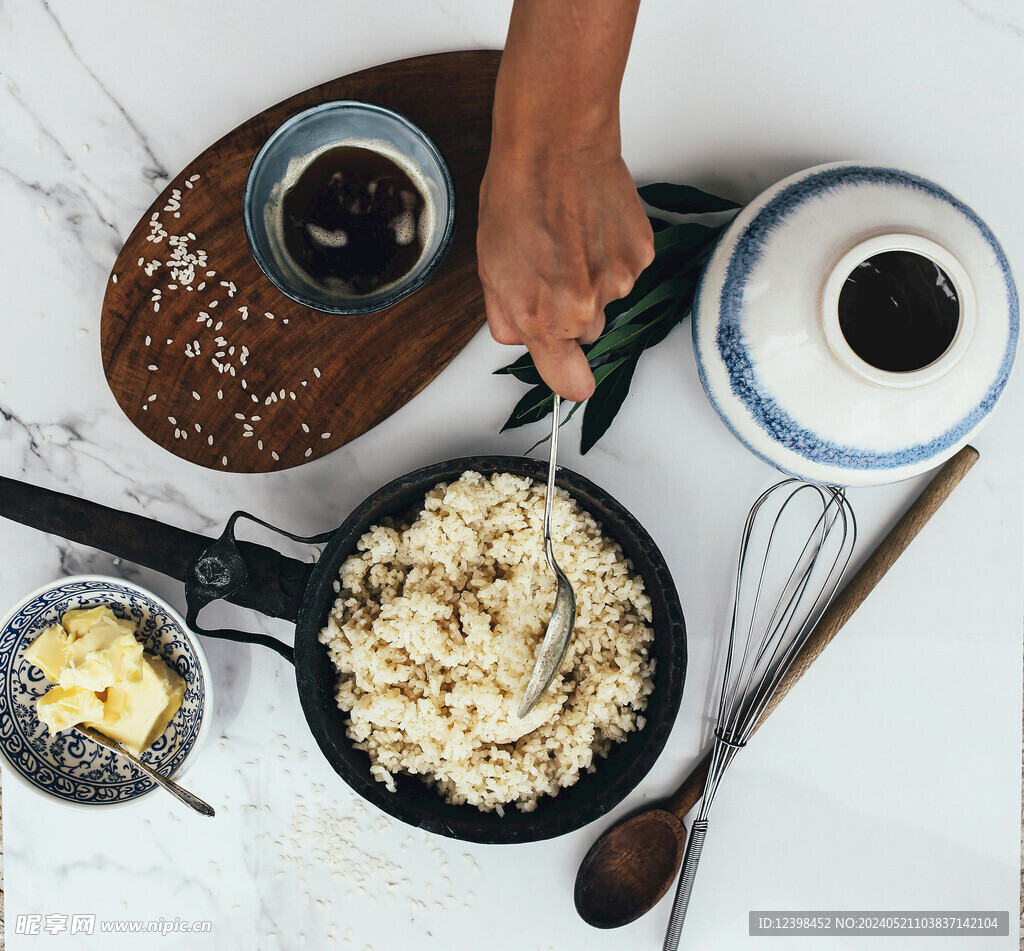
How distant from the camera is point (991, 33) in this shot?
0.93 metres

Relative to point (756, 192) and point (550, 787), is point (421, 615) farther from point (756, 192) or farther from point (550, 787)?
point (756, 192)

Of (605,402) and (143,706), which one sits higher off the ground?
(605,402)

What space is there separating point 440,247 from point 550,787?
59cm

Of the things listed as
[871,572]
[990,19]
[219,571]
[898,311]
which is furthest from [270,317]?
[990,19]

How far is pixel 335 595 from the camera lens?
0.87 m

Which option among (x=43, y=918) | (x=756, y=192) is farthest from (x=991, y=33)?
(x=43, y=918)

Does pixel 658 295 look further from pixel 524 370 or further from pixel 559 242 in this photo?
pixel 559 242

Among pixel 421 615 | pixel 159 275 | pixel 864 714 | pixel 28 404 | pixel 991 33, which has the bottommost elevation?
pixel 864 714

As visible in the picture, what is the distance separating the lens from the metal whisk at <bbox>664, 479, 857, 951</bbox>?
37.1 inches

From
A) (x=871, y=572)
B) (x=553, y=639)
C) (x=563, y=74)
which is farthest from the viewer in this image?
(x=871, y=572)

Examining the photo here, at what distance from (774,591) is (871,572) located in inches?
4.3

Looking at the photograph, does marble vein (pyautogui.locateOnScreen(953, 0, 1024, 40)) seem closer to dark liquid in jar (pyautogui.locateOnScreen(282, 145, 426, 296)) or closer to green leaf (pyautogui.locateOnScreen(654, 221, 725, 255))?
green leaf (pyautogui.locateOnScreen(654, 221, 725, 255))

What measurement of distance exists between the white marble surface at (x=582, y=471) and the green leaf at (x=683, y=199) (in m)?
0.06

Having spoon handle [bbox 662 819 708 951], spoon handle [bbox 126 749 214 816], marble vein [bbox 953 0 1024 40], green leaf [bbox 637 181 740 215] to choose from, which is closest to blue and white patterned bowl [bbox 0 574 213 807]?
spoon handle [bbox 126 749 214 816]
